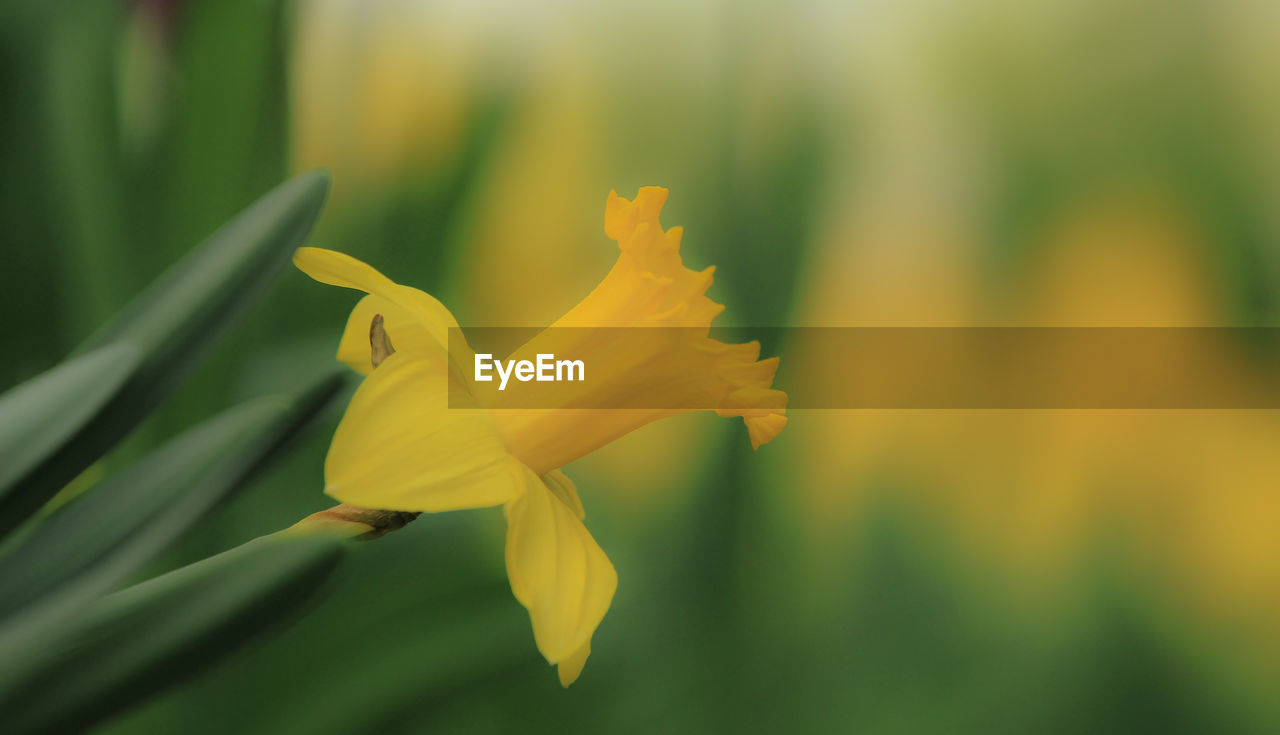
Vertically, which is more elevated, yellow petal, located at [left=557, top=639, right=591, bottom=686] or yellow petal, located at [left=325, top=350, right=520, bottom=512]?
yellow petal, located at [left=325, top=350, right=520, bottom=512]

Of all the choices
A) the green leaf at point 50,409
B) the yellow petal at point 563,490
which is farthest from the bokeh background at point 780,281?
the green leaf at point 50,409

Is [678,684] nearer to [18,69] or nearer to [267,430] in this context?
[267,430]

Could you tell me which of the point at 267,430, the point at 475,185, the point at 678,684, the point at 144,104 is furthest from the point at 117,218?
the point at 678,684

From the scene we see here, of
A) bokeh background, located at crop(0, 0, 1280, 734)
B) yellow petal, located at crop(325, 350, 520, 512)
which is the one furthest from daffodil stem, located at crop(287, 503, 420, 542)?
bokeh background, located at crop(0, 0, 1280, 734)

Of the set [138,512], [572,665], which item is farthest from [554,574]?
[138,512]

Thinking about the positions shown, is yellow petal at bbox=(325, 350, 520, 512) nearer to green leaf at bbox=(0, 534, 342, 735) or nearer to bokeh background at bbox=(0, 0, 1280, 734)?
green leaf at bbox=(0, 534, 342, 735)

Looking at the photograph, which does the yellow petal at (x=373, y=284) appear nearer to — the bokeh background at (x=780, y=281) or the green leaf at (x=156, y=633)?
the green leaf at (x=156, y=633)
